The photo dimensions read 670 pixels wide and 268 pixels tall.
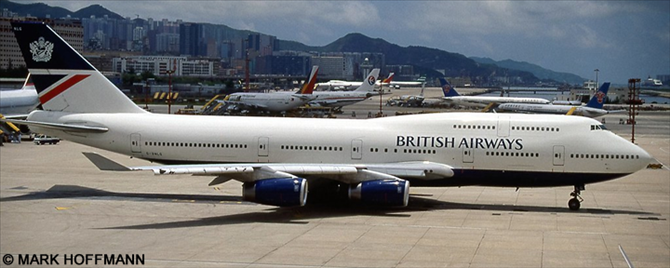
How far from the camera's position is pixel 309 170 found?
27.8 meters

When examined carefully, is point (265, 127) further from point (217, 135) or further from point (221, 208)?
point (221, 208)

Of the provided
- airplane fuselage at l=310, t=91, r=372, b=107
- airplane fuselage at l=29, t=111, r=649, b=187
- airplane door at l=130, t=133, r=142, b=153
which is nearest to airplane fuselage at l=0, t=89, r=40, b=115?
airplane fuselage at l=29, t=111, r=649, b=187

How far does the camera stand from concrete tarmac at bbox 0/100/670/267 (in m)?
20.5

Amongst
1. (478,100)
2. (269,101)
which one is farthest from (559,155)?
(478,100)

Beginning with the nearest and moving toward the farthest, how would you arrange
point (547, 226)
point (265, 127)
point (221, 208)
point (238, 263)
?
1. point (238, 263)
2. point (547, 226)
3. point (221, 208)
4. point (265, 127)

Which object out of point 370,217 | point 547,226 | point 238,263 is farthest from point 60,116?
point 547,226

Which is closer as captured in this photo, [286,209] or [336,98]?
[286,209]

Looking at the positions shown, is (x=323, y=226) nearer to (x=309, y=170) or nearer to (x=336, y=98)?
(x=309, y=170)

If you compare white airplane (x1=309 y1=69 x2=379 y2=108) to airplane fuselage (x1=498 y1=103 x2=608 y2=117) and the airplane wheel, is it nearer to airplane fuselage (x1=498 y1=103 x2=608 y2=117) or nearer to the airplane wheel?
airplane fuselage (x1=498 y1=103 x2=608 y2=117)

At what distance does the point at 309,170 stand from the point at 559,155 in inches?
380

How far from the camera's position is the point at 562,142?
29.5 m

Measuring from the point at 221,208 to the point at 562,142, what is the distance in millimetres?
13215

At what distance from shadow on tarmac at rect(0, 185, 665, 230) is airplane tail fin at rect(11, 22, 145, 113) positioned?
12.0ft

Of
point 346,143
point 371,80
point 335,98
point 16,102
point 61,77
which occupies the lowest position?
point 346,143
